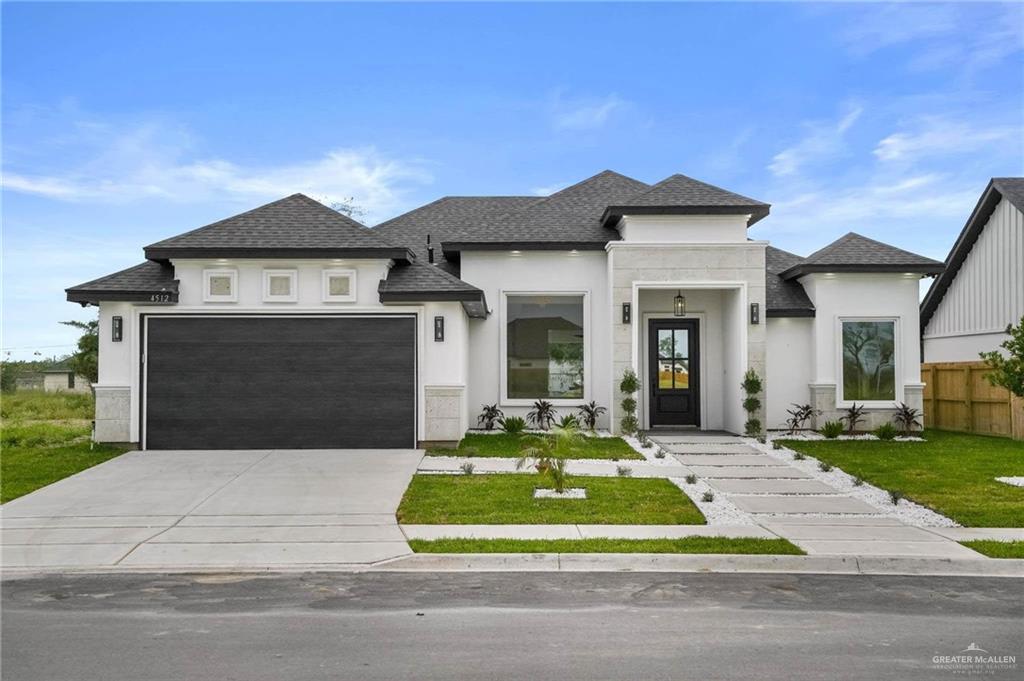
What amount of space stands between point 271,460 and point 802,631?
9.40 m

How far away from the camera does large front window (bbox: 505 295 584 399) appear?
16.6 meters

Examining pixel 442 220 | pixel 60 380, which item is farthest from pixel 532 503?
pixel 60 380

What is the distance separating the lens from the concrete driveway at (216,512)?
7.22 m

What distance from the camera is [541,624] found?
5238 mm

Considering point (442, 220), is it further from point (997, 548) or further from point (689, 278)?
point (997, 548)

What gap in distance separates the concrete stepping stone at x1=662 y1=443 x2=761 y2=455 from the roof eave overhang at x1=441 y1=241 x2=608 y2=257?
15.9 ft

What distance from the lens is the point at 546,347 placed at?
1667 cm

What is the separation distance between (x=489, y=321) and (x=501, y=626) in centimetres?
1163

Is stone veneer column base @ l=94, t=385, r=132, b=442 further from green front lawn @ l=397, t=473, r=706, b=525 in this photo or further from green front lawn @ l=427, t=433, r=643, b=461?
green front lawn @ l=397, t=473, r=706, b=525

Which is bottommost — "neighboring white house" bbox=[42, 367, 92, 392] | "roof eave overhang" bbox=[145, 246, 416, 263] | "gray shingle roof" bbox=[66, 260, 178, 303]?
"neighboring white house" bbox=[42, 367, 92, 392]

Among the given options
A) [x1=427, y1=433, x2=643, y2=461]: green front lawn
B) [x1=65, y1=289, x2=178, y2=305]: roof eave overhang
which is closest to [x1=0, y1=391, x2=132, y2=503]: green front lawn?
[x1=65, y1=289, x2=178, y2=305]: roof eave overhang

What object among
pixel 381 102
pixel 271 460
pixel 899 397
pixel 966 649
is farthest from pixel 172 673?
pixel 381 102

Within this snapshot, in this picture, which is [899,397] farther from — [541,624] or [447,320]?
[541,624]

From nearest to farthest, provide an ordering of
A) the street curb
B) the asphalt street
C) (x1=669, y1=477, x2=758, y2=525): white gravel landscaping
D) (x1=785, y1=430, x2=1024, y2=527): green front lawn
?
1. the asphalt street
2. the street curb
3. (x1=669, y1=477, x2=758, y2=525): white gravel landscaping
4. (x1=785, y1=430, x2=1024, y2=527): green front lawn
